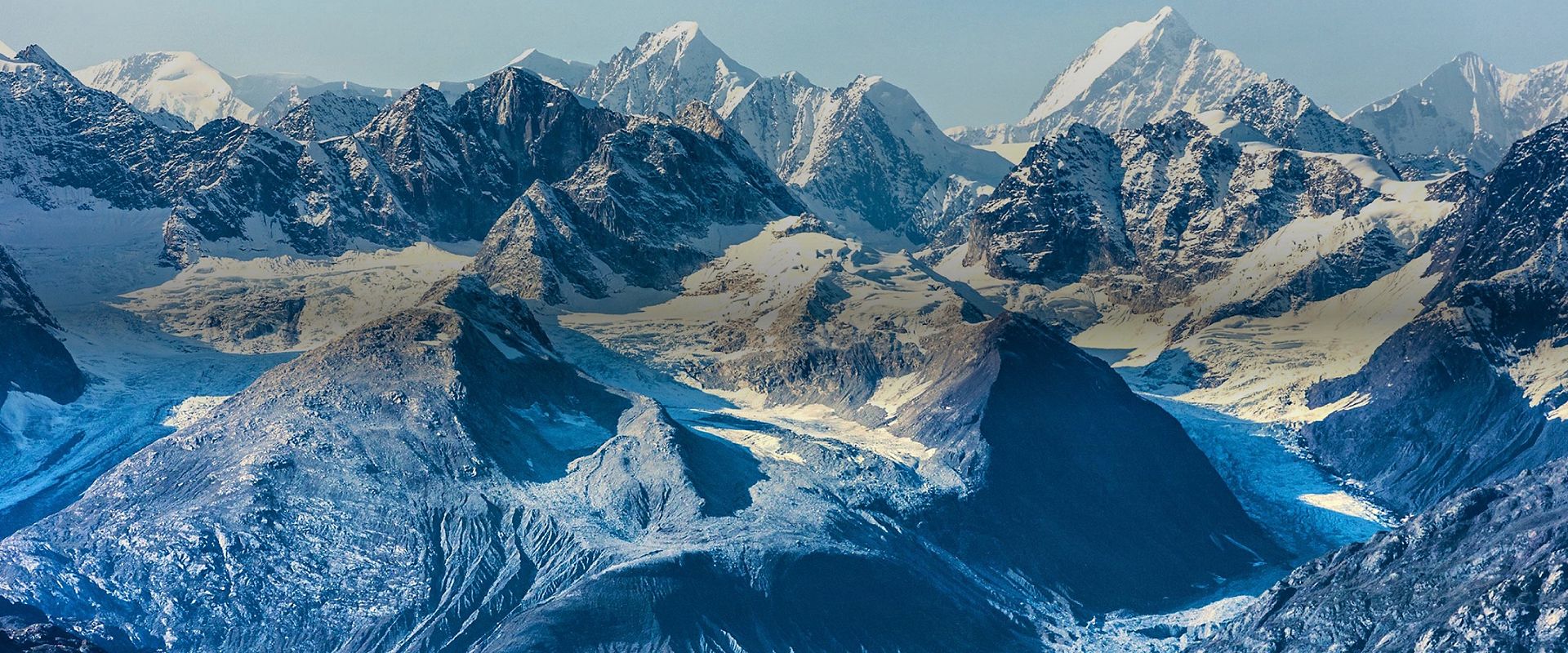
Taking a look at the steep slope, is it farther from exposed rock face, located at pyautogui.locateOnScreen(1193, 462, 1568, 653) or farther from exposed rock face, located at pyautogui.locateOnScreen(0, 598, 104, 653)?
exposed rock face, located at pyautogui.locateOnScreen(1193, 462, 1568, 653)

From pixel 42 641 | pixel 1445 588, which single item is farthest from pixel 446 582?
Result: pixel 1445 588

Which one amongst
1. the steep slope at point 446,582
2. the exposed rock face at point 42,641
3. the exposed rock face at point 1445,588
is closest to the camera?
the exposed rock face at point 1445,588

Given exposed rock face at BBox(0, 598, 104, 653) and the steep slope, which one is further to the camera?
the steep slope

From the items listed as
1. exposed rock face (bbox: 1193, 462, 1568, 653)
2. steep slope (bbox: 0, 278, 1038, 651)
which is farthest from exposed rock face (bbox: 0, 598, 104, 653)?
exposed rock face (bbox: 1193, 462, 1568, 653)

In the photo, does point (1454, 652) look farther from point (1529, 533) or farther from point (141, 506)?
point (141, 506)

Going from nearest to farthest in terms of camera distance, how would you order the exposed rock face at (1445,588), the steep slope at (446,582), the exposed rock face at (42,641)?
the exposed rock face at (1445,588), the exposed rock face at (42,641), the steep slope at (446,582)

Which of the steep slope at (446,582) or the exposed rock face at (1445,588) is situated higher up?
the exposed rock face at (1445,588)

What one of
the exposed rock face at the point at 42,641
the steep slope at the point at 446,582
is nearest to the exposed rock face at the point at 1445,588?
the steep slope at the point at 446,582

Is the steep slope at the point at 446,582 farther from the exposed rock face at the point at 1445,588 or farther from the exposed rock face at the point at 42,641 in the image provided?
the exposed rock face at the point at 1445,588

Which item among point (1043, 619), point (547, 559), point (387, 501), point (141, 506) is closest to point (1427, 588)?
point (1043, 619)

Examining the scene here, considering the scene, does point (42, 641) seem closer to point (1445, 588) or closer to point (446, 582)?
point (446, 582)
